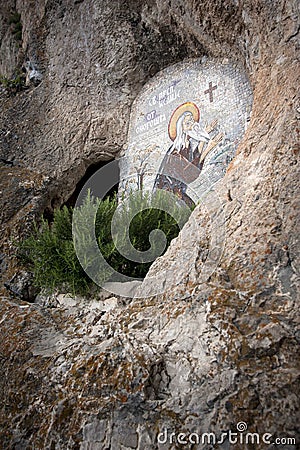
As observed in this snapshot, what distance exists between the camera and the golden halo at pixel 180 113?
4.61m

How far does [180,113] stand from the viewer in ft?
15.7

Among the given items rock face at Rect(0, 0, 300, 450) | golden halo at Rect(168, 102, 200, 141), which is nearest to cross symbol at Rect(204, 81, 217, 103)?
golden halo at Rect(168, 102, 200, 141)

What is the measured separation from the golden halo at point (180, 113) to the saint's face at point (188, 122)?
4 centimetres

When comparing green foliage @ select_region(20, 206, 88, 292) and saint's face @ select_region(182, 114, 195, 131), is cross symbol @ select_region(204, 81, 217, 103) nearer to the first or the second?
saint's face @ select_region(182, 114, 195, 131)

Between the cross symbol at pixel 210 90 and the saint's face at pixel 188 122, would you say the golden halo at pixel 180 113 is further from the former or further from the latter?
the cross symbol at pixel 210 90

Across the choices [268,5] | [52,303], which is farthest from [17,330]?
[268,5]

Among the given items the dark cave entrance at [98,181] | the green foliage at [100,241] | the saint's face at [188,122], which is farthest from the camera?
the dark cave entrance at [98,181]

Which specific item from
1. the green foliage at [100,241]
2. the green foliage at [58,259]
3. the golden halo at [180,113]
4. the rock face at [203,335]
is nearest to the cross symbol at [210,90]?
the golden halo at [180,113]

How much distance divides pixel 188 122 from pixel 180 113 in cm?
20

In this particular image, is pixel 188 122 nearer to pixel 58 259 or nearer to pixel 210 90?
pixel 210 90

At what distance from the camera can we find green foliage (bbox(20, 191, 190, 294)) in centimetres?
310

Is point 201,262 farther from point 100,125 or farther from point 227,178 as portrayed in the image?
point 100,125

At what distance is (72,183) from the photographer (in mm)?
5332

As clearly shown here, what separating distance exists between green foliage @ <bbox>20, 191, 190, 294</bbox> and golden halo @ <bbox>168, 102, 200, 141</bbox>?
131 centimetres
